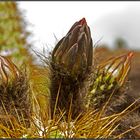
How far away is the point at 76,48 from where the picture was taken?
164cm

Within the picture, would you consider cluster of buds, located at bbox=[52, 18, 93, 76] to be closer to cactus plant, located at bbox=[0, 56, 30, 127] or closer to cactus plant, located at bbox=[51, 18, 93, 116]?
cactus plant, located at bbox=[51, 18, 93, 116]

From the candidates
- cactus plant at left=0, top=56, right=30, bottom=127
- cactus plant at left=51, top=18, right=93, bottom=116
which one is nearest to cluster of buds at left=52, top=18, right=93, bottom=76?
cactus plant at left=51, top=18, right=93, bottom=116

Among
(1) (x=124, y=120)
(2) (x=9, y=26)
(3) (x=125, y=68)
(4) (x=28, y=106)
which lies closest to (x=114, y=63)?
(3) (x=125, y=68)

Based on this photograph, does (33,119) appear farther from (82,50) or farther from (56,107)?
(82,50)

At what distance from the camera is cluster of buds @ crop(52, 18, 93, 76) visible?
164cm

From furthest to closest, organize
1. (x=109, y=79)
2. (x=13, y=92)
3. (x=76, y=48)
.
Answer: (x=109, y=79) → (x=13, y=92) → (x=76, y=48)

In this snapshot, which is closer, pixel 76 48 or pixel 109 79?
pixel 76 48

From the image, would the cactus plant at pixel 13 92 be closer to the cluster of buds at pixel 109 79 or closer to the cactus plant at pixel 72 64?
the cactus plant at pixel 72 64

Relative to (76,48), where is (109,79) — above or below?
below

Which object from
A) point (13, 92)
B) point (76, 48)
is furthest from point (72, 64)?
point (13, 92)

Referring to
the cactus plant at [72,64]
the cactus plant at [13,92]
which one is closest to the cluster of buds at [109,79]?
the cactus plant at [72,64]

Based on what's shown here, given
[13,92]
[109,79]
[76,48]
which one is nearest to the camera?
[76,48]

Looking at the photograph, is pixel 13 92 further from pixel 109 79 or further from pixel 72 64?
pixel 109 79

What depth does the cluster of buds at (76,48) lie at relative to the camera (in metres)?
1.64
